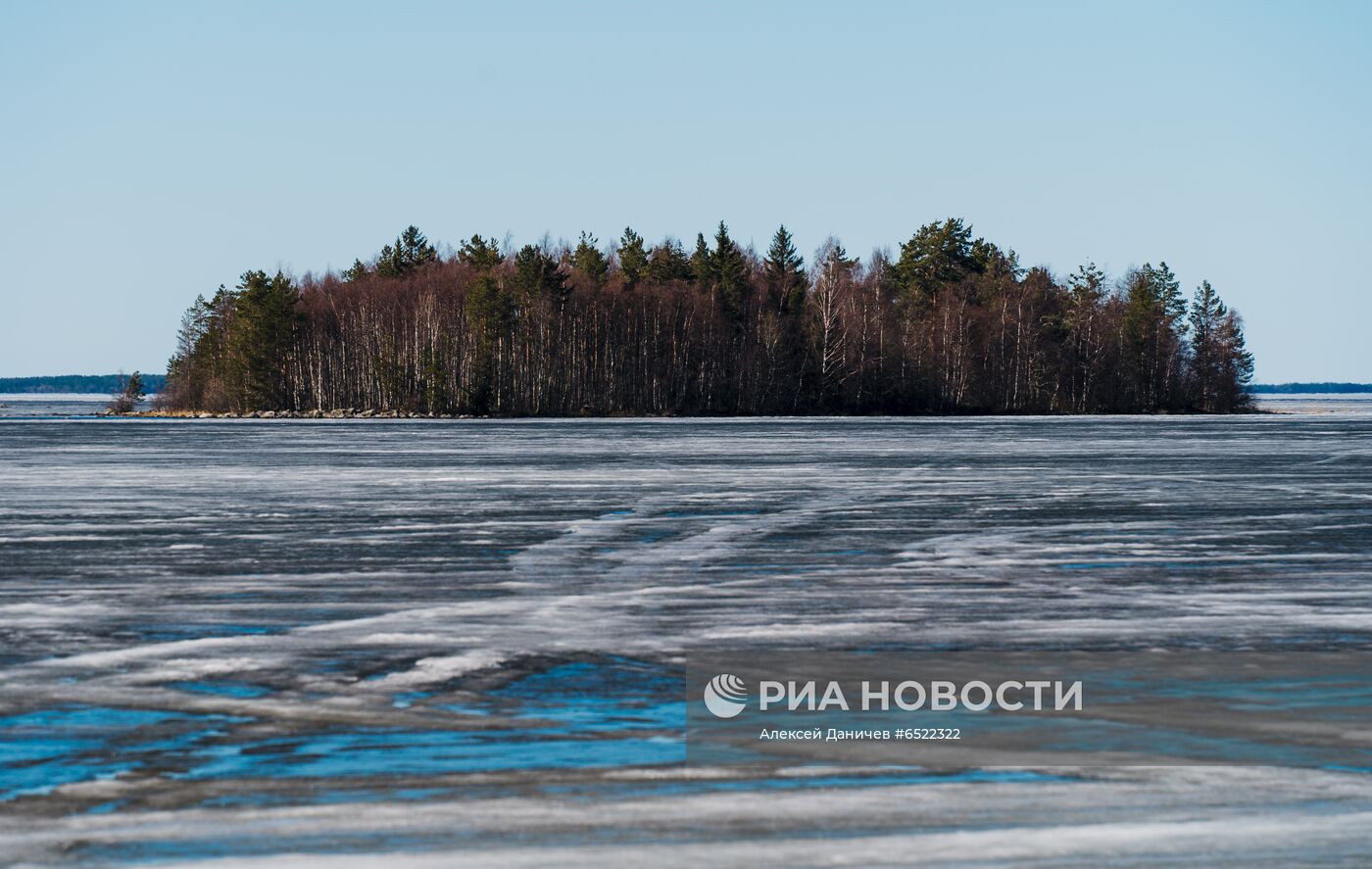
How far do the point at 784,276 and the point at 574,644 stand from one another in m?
98.0

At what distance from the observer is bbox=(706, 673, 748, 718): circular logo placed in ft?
20.9

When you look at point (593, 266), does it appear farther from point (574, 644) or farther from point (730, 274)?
point (574, 644)

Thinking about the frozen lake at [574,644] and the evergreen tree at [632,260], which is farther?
the evergreen tree at [632,260]

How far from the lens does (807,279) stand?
349ft

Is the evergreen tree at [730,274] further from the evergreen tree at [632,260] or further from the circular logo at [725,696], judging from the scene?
the circular logo at [725,696]

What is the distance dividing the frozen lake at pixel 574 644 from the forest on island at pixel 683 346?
71350mm

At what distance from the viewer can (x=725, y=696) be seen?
666cm

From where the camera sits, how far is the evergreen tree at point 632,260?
104688 mm

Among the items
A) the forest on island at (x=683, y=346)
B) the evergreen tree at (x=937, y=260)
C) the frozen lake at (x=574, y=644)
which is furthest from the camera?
the evergreen tree at (x=937, y=260)

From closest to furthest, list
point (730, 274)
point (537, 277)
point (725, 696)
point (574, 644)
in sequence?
point (725, 696) → point (574, 644) → point (537, 277) → point (730, 274)

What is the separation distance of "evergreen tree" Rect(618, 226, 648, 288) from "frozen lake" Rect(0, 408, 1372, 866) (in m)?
84.5

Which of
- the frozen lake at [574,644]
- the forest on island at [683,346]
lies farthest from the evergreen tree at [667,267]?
the frozen lake at [574,644]

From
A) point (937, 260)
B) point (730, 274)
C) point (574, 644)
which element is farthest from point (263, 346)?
point (574, 644)

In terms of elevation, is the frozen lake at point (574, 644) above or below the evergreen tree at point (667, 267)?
below
